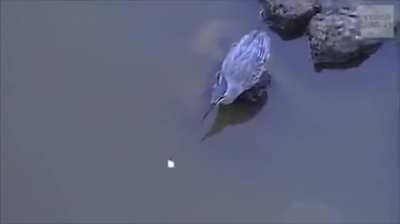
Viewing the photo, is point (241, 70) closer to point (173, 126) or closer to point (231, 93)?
point (231, 93)

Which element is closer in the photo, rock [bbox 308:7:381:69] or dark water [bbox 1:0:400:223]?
dark water [bbox 1:0:400:223]

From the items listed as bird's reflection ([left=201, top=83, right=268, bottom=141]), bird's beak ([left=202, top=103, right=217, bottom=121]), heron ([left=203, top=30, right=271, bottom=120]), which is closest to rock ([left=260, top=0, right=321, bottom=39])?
heron ([left=203, top=30, right=271, bottom=120])

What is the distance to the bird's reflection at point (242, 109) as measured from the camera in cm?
227

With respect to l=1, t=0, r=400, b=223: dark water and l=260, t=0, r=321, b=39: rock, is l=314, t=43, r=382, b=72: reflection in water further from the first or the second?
l=260, t=0, r=321, b=39: rock

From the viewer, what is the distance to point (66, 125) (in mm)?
2277

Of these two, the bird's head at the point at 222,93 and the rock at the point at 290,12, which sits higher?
the rock at the point at 290,12

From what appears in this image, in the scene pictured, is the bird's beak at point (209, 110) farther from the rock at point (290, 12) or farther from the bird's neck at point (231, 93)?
the rock at point (290, 12)

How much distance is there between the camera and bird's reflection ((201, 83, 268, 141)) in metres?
2.27

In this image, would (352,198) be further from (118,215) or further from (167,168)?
(118,215)

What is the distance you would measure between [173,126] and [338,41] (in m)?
0.65

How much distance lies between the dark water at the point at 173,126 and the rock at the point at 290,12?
0.20 feet

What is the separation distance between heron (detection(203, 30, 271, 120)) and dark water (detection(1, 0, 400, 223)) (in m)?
0.08

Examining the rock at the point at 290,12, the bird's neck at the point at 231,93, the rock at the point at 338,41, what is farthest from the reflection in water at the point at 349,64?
the bird's neck at the point at 231,93

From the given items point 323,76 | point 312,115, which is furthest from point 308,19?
point 312,115
